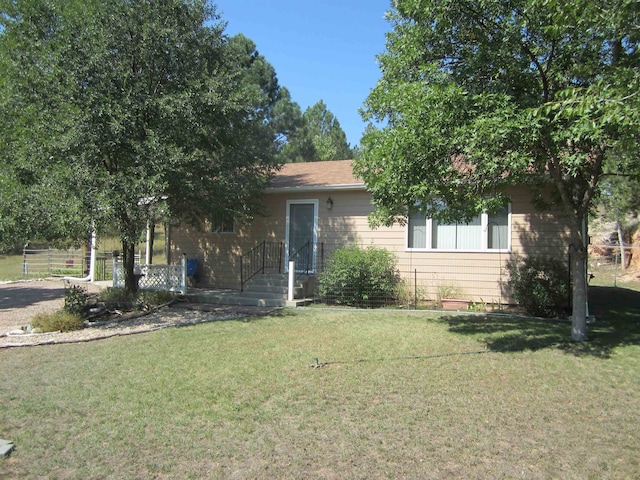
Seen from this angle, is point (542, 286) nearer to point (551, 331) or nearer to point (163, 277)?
point (551, 331)

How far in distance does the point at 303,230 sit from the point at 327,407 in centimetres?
870

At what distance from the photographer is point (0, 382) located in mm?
5859

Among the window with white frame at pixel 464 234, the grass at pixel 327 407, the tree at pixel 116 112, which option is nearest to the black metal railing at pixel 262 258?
the tree at pixel 116 112

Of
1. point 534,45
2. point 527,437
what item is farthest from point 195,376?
point 534,45

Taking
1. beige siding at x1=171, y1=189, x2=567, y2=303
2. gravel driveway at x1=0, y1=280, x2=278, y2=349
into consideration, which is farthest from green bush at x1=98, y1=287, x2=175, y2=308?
beige siding at x1=171, y1=189, x2=567, y2=303

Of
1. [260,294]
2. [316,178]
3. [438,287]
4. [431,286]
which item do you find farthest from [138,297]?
[438,287]

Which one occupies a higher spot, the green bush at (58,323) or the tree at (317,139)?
the tree at (317,139)

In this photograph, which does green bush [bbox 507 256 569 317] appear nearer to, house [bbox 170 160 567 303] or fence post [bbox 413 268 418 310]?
house [bbox 170 160 567 303]

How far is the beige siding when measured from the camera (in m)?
10.8

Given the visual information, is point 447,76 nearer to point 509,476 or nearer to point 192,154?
point 192,154

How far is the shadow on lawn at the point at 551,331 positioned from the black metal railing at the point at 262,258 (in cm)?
537

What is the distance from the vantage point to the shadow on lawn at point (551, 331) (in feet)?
23.8

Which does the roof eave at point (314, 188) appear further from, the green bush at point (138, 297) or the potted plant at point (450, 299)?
the green bush at point (138, 297)

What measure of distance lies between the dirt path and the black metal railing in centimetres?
485
